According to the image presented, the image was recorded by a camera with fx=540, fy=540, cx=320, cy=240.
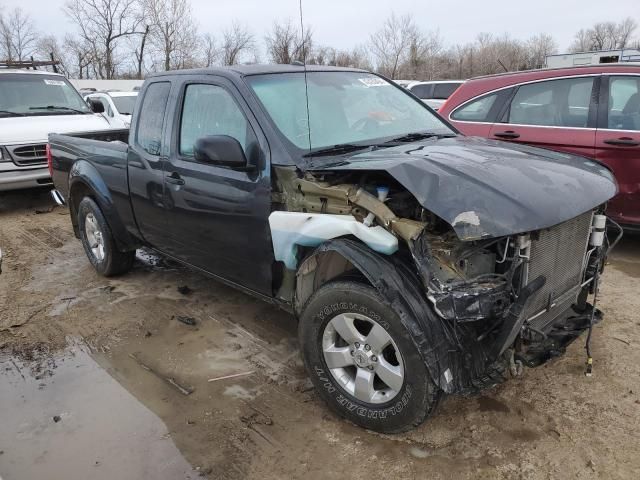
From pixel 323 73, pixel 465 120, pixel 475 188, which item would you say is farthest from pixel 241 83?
pixel 465 120

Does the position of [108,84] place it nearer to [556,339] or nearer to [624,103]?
[624,103]

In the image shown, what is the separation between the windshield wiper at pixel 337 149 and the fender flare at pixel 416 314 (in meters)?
0.86

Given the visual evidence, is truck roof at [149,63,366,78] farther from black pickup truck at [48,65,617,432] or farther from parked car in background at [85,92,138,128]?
parked car in background at [85,92,138,128]

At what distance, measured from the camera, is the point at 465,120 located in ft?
20.0

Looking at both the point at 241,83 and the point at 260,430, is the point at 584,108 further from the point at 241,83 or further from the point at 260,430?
the point at 260,430

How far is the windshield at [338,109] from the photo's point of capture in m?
3.40

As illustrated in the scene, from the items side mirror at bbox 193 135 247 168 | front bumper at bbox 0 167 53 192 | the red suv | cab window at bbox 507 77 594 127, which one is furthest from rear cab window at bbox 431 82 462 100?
side mirror at bbox 193 135 247 168

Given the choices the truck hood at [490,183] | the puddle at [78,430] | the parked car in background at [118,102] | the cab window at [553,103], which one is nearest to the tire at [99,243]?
the puddle at [78,430]

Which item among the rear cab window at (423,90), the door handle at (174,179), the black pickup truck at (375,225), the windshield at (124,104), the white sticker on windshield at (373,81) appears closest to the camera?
the black pickup truck at (375,225)

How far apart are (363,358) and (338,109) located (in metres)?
1.74

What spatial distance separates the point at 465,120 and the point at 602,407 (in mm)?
3832

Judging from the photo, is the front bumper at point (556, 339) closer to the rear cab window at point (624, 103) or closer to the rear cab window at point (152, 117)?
the rear cab window at point (624, 103)

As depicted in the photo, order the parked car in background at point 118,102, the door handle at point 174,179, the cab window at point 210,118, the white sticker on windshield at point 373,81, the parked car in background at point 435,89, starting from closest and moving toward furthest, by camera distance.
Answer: the cab window at point 210,118
the door handle at point 174,179
the white sticker on windshield at point 373,81
the parked car in background at point 118,102
the parked car in background at point 435,89

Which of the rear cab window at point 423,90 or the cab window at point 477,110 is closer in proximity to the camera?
the cab window at point 477,110
